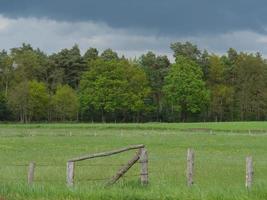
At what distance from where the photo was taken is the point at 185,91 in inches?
5192

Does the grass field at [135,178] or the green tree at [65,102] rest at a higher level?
the green tree at [65,102]

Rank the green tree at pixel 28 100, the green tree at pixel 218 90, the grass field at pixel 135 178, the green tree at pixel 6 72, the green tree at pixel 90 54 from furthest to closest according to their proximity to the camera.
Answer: the green tree at pixel 90 54
the green tree at pixel 6 72
the green tree at pixel 218 90
the green tree at pixel 28 100
the grass field at pixel 135 178

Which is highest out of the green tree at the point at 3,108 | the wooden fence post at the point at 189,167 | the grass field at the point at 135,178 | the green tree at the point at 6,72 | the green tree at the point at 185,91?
the green tree at the point at 6,72

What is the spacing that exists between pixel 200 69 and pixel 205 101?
9.80 metres

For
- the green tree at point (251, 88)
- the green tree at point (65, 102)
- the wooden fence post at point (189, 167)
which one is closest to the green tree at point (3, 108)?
the green tree at point (65, 102)

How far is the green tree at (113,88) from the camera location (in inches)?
5064

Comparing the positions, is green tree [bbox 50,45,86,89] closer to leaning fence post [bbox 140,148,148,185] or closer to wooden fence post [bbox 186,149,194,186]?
wooden fence post [bbox 186,149,194,186]

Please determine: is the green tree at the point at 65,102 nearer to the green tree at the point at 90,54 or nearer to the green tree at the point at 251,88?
the green tree at the point at 90,54

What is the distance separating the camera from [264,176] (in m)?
25.9

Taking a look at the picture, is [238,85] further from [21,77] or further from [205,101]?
[21,77]

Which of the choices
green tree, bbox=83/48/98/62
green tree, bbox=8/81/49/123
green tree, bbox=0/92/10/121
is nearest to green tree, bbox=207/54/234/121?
green tree, bbox=83/48/98/62

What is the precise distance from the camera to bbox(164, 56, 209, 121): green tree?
131 meters

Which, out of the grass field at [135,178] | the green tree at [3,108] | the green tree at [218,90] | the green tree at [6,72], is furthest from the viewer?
the green tree at [6,72]

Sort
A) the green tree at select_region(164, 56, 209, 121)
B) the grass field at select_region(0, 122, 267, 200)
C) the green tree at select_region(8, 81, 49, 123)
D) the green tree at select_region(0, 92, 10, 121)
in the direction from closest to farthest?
1. the grass field at select_region(0, 122, 267, 200)
2. the green tree at select_region(8, 81, 49, 123)
3. the green tree at select_region(0, 92, 10, 121)
4. the green tree at select_region(164, 56, 209, 121)
